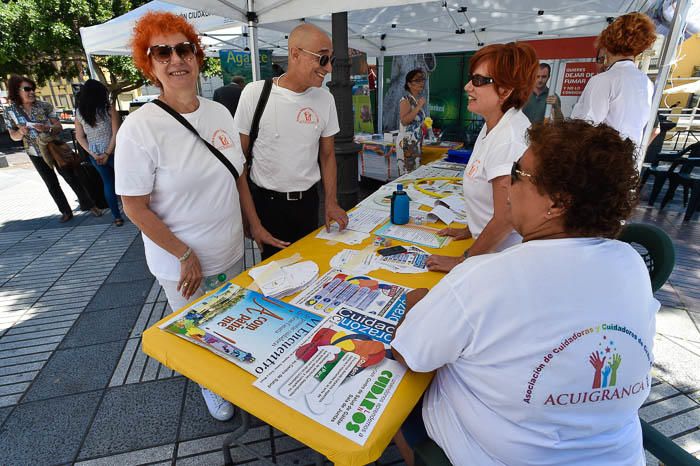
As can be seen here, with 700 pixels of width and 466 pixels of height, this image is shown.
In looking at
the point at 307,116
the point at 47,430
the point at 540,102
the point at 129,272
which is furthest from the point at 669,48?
the point at 129,272

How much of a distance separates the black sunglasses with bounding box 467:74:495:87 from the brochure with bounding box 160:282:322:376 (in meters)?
1.28

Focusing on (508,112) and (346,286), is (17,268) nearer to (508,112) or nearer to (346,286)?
(346,286)

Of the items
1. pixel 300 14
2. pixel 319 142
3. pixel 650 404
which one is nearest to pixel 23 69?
pixel 300 14

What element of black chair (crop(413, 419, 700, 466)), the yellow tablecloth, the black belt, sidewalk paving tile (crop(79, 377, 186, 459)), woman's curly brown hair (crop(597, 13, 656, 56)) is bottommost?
sidewalk paving tile (crop(79, 377, 186, 459))

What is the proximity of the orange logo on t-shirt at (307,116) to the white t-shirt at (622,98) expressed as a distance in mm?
1899

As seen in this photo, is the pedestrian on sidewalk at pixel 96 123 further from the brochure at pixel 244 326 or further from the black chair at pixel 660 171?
the black chair at pixel 660 171

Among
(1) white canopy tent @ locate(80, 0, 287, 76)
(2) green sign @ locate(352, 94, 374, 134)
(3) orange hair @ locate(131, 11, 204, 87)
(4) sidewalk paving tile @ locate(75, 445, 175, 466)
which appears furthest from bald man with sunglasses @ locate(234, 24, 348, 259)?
(2) green sign @ locate(352, 94, 374, 134)

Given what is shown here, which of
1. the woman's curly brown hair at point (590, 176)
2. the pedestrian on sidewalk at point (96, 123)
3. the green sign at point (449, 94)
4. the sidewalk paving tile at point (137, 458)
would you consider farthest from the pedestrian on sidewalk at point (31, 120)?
the green sign at point (449, 94)

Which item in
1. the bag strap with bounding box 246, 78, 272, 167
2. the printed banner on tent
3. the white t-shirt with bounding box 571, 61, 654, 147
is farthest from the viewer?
the printed banner on tent

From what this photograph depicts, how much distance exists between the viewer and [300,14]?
2885 millimetres

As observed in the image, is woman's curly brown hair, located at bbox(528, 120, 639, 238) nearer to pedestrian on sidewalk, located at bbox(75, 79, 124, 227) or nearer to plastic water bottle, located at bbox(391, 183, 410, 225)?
plastic water bottle, located at bbox(391, 183, 410, 225)

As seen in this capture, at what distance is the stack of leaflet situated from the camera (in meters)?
1.42

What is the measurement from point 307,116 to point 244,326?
134 centimetres

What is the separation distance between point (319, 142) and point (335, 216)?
0.56 meters
